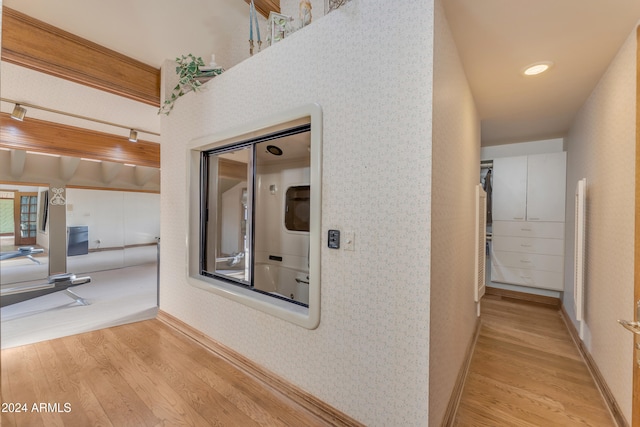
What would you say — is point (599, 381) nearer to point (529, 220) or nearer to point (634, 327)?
point (634, 327)

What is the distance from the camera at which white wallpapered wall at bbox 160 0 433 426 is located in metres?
1.22

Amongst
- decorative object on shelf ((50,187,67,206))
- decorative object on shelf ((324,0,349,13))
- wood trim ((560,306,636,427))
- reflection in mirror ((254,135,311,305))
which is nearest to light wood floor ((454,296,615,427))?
wood trim ((560,306,636,427))

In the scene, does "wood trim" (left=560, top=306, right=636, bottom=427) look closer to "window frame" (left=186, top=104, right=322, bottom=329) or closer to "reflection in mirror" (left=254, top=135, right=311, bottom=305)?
"window frame" (left=186, top=104, right=322, bottom=329)

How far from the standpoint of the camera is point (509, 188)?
11.9ft

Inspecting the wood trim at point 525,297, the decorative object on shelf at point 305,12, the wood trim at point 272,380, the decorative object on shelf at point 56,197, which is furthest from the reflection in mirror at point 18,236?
the wood trim at point 525,297

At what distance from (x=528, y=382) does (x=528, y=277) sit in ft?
6.72

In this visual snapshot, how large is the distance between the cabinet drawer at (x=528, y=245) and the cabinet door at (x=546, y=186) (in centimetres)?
29

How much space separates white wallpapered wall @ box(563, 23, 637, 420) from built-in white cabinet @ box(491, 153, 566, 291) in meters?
1.16

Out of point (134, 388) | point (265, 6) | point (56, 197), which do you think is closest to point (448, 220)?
point (134, 388)

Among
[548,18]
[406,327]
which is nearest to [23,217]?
[406,327]

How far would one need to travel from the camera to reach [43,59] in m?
2.17

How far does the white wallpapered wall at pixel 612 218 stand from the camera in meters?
1.49

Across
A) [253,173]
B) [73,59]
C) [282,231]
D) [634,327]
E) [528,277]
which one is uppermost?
[73,59]

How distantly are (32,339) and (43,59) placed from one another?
7.71 ft
